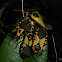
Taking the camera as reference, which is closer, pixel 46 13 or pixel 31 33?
pixel 31 33

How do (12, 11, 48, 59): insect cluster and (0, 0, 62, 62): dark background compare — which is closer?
(12, 11, 48, 59): insect cluster

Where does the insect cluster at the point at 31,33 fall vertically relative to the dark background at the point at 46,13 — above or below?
below

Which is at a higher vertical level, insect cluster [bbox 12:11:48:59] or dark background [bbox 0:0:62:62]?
dark background [bbox 0:0:62:62]

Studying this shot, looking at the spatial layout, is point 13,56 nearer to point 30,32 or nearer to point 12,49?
point 12,49

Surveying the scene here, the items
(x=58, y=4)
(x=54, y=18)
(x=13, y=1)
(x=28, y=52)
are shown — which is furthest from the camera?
(x=54, y=18)

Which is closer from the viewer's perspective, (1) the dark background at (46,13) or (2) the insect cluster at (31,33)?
(2) the insect cluster at (31,33)

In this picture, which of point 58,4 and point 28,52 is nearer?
point 28,52

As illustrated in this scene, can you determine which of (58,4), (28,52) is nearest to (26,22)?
(28,52)

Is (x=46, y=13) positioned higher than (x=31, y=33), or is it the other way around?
(x=46, y=13)
